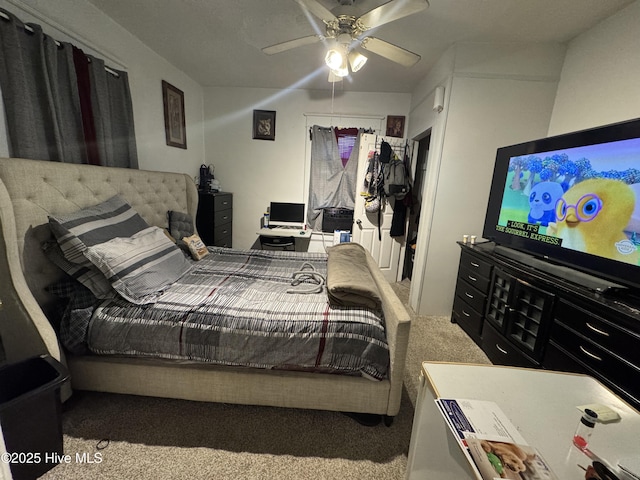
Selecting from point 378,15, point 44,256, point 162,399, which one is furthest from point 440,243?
point 44,256

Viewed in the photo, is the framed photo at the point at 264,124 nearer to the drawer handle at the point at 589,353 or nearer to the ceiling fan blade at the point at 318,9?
the ceiling fan blade at the point at 318,9

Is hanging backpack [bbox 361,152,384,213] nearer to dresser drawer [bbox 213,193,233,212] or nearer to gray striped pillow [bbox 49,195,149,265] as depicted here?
dresser drawer [bbox 213,193,233,212]

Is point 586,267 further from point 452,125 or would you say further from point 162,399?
point 162,399

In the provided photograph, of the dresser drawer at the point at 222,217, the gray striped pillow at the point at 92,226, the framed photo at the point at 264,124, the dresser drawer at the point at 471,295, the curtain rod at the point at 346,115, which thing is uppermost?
the curtain rod at the point at 346,115

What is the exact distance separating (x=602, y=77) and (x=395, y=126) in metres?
2.09

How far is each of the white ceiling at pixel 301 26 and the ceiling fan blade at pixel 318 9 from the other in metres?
0.16

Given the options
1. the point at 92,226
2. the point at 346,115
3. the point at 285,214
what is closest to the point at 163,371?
the point at 92,226

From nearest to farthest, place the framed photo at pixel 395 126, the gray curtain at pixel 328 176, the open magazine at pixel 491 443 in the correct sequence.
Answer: the open magazine at pixel 491 443, the framed photo at pixel 395 126, the gray curtain at pixel 328 176

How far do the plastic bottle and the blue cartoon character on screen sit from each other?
4.57 ft

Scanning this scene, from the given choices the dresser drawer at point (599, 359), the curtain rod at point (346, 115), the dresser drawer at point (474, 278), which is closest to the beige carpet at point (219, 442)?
the dresser drawer at point (599, 359)

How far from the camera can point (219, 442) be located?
1283 millimetres

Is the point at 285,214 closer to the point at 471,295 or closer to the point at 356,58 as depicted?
the point at 356,58

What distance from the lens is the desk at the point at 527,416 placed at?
27.0 inches

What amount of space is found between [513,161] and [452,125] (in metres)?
0.62
